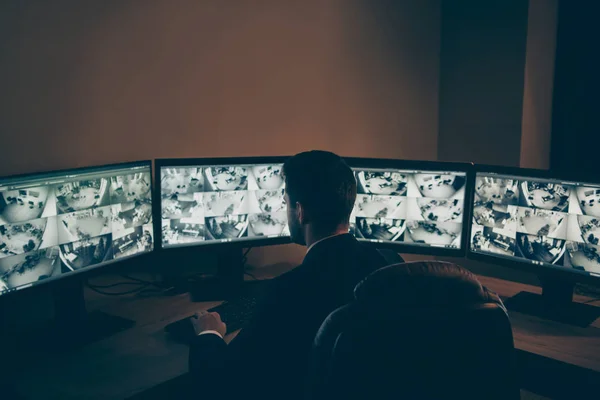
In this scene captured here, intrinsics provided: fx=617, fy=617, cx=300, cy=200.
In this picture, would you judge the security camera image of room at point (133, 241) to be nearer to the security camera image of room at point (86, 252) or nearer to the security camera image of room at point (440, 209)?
the security camera image of room at point (86, 252)

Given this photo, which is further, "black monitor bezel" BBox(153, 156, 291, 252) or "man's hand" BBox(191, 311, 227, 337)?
"black monitor bezel" BBox(153, 156, 291, 252)

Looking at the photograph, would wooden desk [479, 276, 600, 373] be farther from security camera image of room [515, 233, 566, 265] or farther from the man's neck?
the man's neck

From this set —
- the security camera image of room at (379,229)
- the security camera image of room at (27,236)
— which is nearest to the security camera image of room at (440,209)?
the security camera image of room at (379,229)

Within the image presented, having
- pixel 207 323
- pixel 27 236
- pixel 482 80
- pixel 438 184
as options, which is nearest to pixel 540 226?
pixel 438 184

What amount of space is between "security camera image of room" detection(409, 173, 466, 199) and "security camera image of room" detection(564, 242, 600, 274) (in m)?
0.45

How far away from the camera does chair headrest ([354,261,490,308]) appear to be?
1.20 m

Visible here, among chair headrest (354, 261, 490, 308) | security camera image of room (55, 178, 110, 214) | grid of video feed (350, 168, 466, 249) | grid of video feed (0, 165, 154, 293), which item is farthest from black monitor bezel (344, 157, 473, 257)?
chair headrest (354, 261, 490, 308)

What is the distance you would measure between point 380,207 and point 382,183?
0.10m

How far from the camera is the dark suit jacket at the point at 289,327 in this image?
1391 mm

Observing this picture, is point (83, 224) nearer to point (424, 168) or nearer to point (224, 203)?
point (224, 203)

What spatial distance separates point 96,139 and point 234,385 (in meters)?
1.16

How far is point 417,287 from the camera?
121 cm

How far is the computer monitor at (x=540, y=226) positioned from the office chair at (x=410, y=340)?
0.98 meters

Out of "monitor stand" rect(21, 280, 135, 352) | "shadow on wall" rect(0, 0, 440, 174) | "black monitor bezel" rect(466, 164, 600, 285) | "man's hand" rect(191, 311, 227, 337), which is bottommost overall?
"monitor stand" rect(21, 280, 135, 352)
